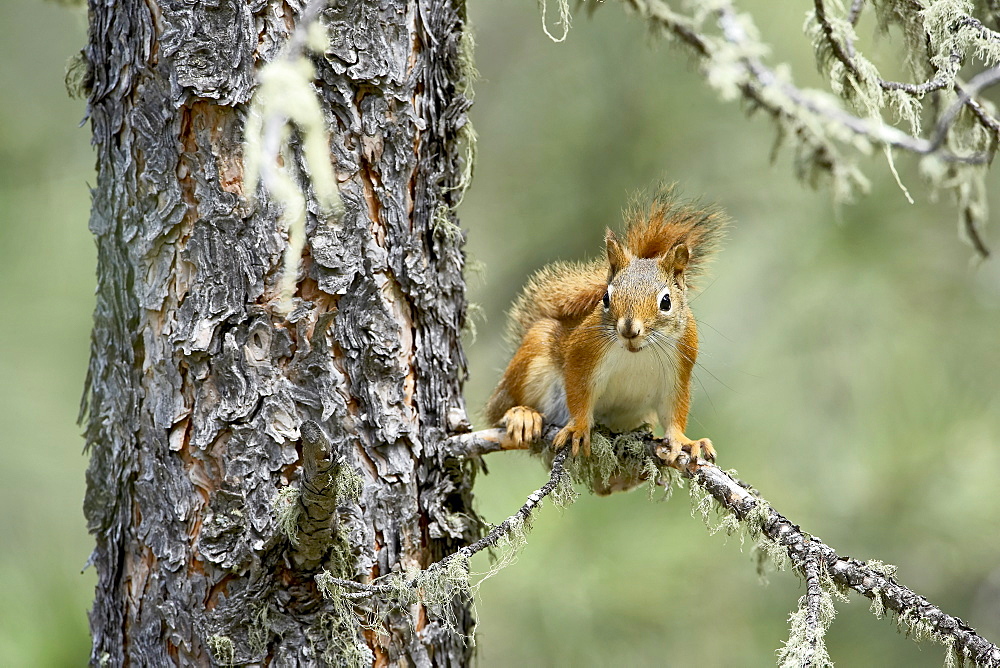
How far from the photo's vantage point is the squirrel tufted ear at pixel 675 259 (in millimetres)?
1700

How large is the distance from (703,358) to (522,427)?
4.57 feet

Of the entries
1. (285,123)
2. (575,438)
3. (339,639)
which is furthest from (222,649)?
(285,123)

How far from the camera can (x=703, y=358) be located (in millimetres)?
2852

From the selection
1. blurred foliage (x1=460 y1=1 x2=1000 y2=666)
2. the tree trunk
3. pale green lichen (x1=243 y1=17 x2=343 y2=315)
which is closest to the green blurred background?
blurred foliage (x1=460 y1=1 x2=1000 y2=666)

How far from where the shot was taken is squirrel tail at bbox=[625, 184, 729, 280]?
5.80 ft

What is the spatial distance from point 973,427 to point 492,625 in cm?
158

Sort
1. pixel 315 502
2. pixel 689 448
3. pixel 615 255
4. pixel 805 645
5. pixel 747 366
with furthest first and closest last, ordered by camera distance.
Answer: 1. pixel 747 366
2. pixel 615 255
3. pixel 689 448
4. pixel 315 502
5. pixel 805 645

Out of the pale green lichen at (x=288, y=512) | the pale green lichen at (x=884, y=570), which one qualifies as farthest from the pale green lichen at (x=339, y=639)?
the pale green lichen at (x=884, y=570)

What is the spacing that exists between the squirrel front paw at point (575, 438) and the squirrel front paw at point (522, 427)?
43 millimetres

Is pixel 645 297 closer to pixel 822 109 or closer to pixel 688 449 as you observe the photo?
pixel 688 449

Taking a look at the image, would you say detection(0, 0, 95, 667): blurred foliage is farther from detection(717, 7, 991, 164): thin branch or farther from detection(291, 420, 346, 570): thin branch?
detection(717, 7, 991, 164): thin branch

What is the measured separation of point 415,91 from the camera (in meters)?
1.47

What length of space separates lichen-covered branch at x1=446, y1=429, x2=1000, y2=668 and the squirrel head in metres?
0.31

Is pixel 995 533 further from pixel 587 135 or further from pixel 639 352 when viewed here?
pixel 587 135
